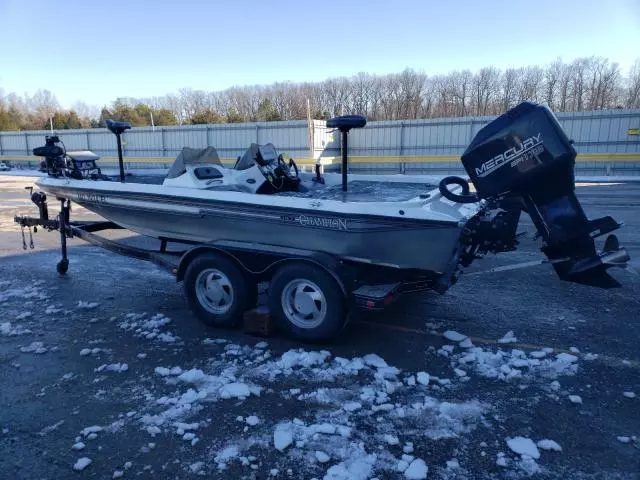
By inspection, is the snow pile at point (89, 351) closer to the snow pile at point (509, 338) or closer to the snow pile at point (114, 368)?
the snow pile at point (114, 368)

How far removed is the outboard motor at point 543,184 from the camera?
398cm

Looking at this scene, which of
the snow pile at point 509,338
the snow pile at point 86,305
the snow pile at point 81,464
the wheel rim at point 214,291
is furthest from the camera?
the snow pile at point 86,305

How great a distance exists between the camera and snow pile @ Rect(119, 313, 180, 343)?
15.8 feet

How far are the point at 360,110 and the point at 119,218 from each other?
4925 centimetres

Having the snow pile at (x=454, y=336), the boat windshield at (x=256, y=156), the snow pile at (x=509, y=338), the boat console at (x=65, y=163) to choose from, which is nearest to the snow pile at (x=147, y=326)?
the boat windshield at (x=256, y=156)

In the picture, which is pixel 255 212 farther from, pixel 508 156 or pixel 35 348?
pixel 35 348

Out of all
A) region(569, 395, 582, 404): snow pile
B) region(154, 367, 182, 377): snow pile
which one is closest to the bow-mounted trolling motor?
region(569, 395, 582, 404): snow pile

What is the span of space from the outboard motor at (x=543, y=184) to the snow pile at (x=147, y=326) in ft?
10.4

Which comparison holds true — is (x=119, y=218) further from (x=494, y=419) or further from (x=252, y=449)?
(x=494, y=419)

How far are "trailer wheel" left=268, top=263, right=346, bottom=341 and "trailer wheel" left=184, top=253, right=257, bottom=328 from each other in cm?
35

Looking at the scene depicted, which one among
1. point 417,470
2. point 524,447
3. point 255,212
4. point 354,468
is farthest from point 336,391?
point 255,212

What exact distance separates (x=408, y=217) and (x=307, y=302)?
47.1 inches

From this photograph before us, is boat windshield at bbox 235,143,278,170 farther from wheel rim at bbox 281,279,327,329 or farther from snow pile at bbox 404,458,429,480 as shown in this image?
snow pile at bbox 404,458,429,480

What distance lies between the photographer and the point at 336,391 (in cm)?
375
